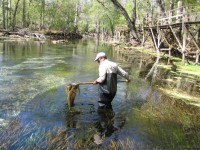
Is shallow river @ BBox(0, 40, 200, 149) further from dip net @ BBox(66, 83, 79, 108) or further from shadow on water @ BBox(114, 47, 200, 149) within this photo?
dip net @ BBox(66, 83, 79, 108)

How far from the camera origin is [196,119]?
27.9 ft

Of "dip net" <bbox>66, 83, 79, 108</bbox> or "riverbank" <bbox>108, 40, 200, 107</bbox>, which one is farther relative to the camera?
"riverbank" <bbox>108, 40, 200, 107</bbox>

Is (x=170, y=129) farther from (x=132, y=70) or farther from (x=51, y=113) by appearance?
(x=132, y=70)

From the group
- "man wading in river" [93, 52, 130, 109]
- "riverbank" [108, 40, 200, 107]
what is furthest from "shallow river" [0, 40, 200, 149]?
"man wading in river" [93, 52, 130, 109]

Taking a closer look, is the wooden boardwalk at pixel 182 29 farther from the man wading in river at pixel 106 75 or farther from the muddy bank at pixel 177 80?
the man wading in river at pixel 106 75

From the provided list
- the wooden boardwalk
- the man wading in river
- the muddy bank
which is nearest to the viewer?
the man wading in river

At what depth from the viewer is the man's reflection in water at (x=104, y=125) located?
22.7ft

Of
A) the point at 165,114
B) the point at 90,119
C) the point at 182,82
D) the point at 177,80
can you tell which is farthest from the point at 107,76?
the point at 177,80

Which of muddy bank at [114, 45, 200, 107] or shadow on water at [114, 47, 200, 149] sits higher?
muddy bank at [114, 45, 200, 107]

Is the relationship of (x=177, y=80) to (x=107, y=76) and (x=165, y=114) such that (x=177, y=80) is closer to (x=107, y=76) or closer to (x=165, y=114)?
(x=165, y=114)

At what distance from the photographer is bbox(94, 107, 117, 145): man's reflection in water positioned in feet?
22.7

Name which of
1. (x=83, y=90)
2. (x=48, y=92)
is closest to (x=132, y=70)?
(x=83, y=90)

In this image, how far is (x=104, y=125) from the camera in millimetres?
7715

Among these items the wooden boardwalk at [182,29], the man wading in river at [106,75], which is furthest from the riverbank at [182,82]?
the man wading in river at [106,75]
